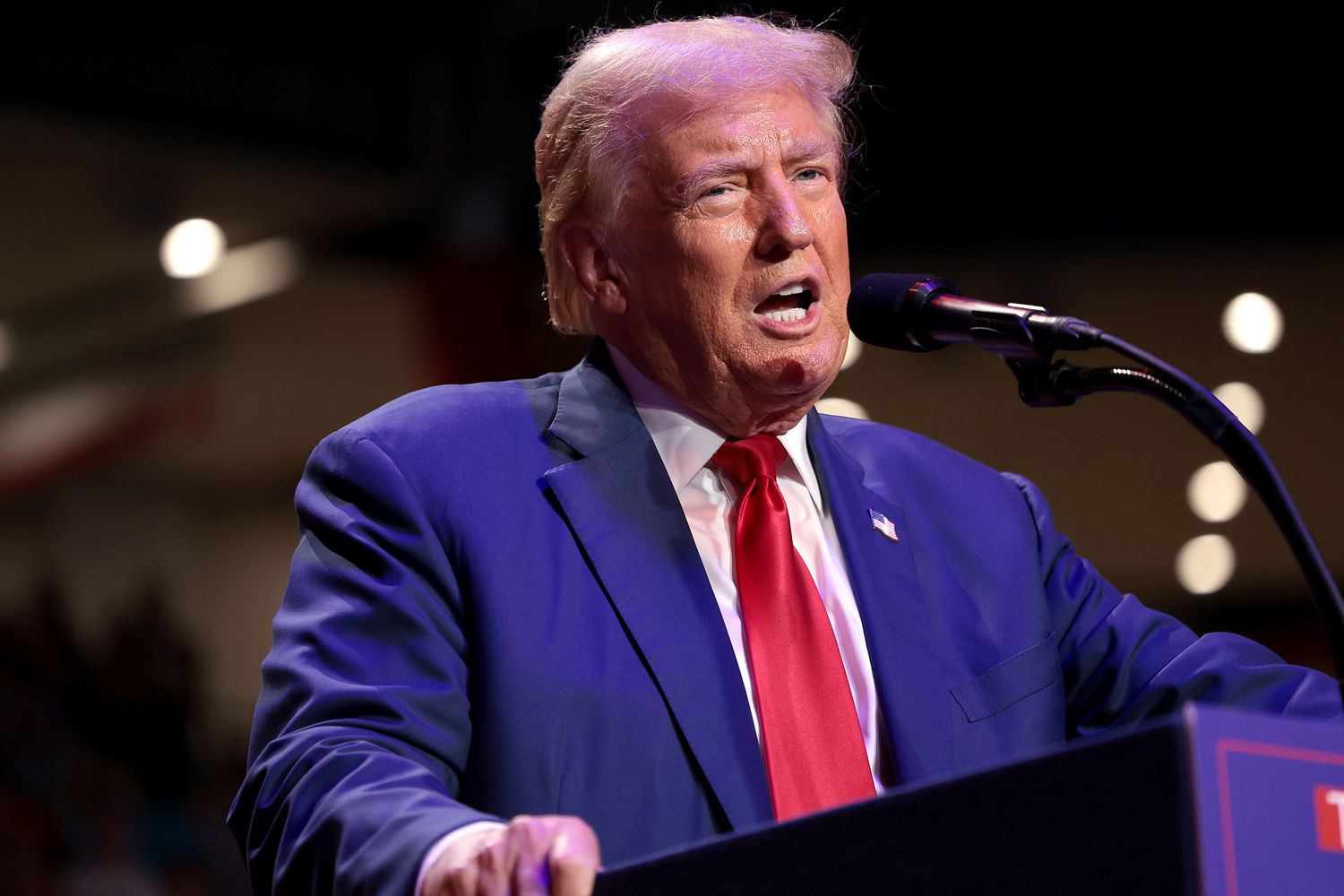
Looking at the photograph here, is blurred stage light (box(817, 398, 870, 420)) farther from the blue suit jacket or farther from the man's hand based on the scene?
the man's hand

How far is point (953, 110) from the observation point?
15.6ft

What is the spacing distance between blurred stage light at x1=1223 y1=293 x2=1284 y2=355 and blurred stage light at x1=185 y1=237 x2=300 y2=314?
3.02 meters

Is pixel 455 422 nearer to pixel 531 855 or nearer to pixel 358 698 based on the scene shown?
A: pixel 358 698

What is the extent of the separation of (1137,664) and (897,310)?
0.56 metres

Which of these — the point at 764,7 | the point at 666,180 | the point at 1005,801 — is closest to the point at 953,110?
the point at 764,7

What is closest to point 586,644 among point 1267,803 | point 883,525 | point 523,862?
point 883,525

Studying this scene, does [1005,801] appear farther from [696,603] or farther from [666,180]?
[666,180]

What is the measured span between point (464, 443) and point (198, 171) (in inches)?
Answer: 138

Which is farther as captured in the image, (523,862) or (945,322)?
(945,322)

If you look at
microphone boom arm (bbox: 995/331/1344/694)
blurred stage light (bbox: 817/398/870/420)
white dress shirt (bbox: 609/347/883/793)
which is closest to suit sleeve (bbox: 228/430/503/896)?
white dress shirt (bbox: 609/347/883/793)

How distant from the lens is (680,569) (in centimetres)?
148

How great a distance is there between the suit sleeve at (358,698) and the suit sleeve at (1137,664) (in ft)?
2.23

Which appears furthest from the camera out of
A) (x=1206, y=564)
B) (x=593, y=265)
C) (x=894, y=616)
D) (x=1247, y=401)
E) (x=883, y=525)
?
(x=1247, y=401)

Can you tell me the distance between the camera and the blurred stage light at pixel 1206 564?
15.7 feet
